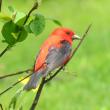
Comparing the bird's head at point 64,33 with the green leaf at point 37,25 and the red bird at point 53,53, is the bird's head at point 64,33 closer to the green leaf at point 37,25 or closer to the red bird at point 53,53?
the red bird at point 53,53

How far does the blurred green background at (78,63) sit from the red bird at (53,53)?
9.57ft

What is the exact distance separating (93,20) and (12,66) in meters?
3.45

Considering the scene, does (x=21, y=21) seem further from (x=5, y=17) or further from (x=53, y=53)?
(x=53, y=53)

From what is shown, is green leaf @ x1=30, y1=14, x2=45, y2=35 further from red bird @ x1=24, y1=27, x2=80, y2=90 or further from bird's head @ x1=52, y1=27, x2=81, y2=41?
bird's head @ x1=52, y1=27, x2=81, y2=41

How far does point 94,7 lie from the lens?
694 inches

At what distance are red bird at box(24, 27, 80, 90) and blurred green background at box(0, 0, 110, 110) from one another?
2918 millimetres

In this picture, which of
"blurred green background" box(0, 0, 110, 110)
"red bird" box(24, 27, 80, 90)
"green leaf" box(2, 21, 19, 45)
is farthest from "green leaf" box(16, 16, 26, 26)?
"blurred green background" box(0, 0, 110, 110)

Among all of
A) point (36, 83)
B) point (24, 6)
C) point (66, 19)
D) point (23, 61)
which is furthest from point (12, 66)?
point (36, 83)

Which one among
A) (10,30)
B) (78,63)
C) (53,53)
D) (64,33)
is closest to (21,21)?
(10,30)

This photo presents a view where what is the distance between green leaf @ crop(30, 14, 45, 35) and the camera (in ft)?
8.34

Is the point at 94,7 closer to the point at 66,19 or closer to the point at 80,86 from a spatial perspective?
the point at 66,19

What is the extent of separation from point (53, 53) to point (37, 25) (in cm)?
150

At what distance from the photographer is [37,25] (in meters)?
2.55

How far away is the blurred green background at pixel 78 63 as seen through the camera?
10.2m
